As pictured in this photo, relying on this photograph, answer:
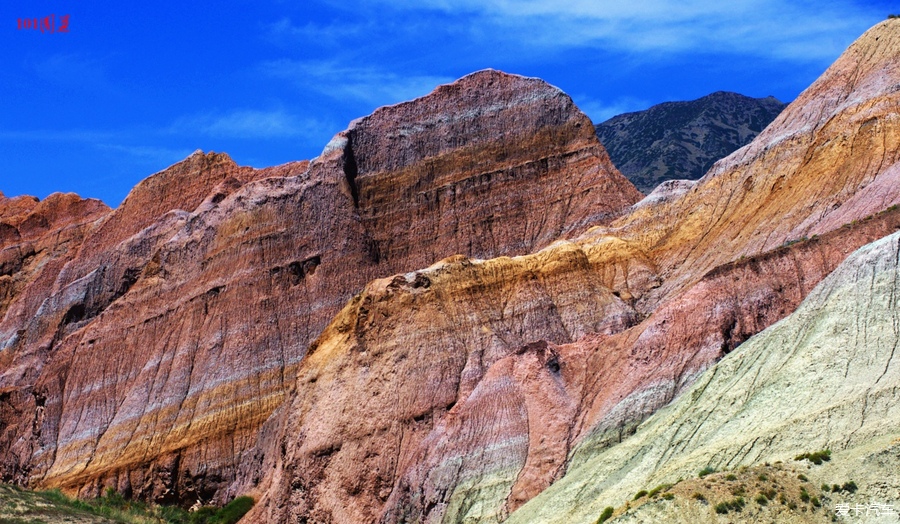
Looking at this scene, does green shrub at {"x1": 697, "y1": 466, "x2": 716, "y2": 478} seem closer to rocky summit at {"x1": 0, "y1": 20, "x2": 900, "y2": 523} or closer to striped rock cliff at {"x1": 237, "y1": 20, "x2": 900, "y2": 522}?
rocky summit at {"x1": 0, "y1": 20, "x2": 900, "y2": 523}

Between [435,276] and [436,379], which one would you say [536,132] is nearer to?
[435,276]

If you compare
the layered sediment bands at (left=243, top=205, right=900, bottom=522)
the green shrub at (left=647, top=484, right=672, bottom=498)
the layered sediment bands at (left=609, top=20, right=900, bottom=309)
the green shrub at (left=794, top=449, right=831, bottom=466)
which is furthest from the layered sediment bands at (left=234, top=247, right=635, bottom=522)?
the green shrub at (left=794, top=449, right=831, bottom=466)

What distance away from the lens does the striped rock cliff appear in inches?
2031

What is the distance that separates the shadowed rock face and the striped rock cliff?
4772 mm

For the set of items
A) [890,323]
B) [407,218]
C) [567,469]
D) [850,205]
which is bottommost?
[567,469]

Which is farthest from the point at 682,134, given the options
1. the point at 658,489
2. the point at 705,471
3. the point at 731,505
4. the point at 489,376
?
the point at 731,505

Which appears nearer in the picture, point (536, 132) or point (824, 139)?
point (824, 139)

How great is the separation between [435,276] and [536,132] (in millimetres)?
16285

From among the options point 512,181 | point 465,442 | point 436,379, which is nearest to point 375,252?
point 512,181

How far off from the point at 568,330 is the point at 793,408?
21.8 metres

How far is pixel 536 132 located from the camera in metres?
78.8

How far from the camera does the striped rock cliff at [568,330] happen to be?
51594mm

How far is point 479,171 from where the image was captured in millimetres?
78562

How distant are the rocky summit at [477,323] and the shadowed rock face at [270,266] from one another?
140 mm
